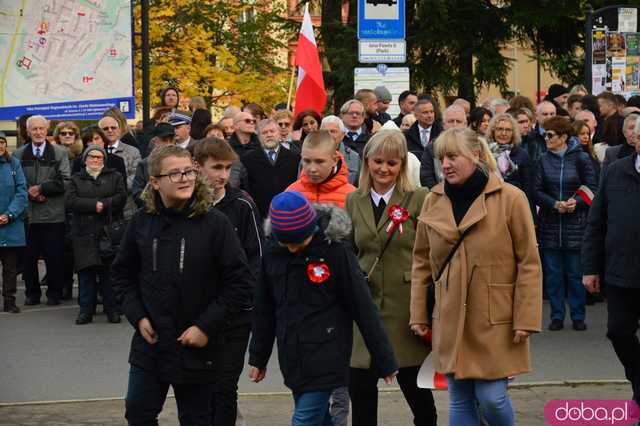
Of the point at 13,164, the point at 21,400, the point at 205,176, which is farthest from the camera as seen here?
the point at 13,164

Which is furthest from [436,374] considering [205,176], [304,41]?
[304,41]

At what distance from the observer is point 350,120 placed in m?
13.4

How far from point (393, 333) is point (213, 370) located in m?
1.18

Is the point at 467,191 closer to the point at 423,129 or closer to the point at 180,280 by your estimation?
the point at 180,280

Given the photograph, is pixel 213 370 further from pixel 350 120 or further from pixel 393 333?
pixel 350 120

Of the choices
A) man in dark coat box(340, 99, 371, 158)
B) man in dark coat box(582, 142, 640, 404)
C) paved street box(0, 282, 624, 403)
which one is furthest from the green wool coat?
man in dark coat box(340, 99, 371, 158)

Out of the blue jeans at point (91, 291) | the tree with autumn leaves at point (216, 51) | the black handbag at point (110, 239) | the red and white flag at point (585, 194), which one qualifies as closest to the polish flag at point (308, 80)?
the black handbag at point (110, 239)

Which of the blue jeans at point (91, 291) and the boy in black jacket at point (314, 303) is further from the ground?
the boy in black jacket at point (314, 303)

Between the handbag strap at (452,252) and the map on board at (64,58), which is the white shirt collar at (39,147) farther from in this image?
the handbag strap at (452,252)

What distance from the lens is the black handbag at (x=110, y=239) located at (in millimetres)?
13273

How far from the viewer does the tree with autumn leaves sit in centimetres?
3788

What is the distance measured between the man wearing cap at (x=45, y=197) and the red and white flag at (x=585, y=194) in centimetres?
557

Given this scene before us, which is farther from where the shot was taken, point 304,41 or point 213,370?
point 304,41

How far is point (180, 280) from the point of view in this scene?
659cm
